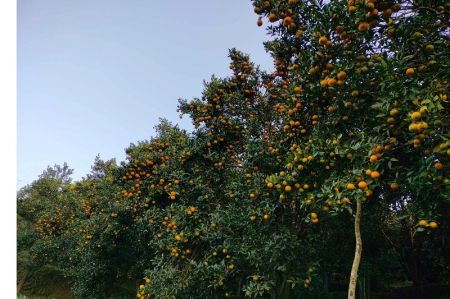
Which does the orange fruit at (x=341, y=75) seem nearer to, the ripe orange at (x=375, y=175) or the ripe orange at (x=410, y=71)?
the ripe orange at (x=410, y=71)

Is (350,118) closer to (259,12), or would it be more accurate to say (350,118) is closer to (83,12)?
(259,12)

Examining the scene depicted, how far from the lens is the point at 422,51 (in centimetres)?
398

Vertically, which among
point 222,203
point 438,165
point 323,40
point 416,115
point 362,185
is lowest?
point 362,185

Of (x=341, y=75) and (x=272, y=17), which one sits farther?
(x=272, y=17)

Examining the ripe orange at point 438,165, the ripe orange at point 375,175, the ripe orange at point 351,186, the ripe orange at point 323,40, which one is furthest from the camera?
the ripe orange at point 323,40

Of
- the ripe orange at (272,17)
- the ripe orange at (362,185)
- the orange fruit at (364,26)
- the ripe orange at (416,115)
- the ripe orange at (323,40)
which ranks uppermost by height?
the ripe orange at (272,17)

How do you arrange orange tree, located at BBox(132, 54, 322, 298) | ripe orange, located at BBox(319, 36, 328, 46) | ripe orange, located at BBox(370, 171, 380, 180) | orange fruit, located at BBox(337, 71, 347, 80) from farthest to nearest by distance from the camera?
orange tree, located at BBox(132, 54, 322, 298) < ripe orange, located at BBox(319, 36, 328, 46) < orange fruit, located at BBox(337, 71, 347, 80) < ripe orange, located at BBox(370, 171, 380, 180)

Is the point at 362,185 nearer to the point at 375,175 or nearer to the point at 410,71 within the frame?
the point at 375,175

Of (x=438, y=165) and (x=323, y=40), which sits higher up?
(x=323, y=40)

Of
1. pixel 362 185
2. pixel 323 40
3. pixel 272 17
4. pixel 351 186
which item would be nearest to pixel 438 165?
pixel 362 185

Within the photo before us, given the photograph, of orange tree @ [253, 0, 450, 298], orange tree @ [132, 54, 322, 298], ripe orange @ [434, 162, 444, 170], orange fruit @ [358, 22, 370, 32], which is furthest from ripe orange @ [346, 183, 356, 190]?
orange tree @ [132, 54, 322, 298]

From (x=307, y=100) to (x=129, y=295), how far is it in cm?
1462

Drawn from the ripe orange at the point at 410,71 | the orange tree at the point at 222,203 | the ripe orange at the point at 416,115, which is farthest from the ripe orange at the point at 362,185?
the orange tree at the point at 222,203

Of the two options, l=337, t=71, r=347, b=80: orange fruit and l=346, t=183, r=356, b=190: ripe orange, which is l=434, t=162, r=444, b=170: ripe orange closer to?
l=346, t=183, r=356, b=190: ripe orange
